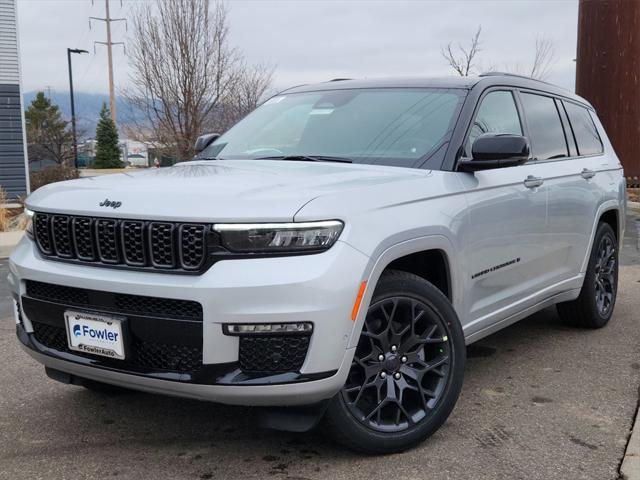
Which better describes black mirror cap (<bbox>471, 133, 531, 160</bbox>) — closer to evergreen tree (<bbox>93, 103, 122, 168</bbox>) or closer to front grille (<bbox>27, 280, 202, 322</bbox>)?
front grille (<bbox>27, 280, 202, 322</bbox>)

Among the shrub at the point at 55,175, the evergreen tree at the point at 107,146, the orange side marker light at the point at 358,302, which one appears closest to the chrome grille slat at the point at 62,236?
the orange side marker light at the point at 358,302

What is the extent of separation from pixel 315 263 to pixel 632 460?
69.6 inches

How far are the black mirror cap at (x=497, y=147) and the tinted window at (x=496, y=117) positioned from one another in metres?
0.22

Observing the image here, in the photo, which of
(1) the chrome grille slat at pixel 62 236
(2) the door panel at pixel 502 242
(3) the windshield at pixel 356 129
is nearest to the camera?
(1) the chrome grille slat at pixel 62 236

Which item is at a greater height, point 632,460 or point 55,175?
point 55,175

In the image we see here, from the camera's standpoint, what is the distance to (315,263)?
9.29ft

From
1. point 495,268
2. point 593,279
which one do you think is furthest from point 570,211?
point 495,268

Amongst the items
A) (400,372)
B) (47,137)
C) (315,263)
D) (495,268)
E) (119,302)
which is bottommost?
(47,137)

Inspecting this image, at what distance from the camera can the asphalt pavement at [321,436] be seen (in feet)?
10.5

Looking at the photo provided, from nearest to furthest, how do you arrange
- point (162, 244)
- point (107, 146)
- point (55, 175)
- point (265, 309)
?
1. point (265, 309)
2. point (162, 244)
3. point (55, 175)
4. point (107, 146)

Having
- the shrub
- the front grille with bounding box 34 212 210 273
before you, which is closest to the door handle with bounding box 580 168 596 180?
the front grille with bounding box 34 212 210 273

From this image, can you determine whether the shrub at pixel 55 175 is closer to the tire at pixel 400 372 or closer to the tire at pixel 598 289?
the tire at pixel 598 289

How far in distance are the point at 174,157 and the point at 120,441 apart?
16219mm

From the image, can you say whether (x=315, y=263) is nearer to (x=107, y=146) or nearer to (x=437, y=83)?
(x=437, y=83)
